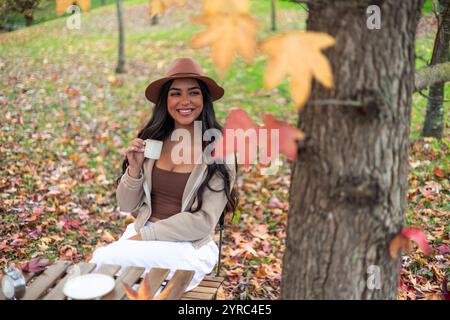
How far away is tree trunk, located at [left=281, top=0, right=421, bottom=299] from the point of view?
1.67 meters

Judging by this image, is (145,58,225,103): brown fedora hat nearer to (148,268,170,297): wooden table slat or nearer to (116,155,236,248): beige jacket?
(116,155,236,248): beige jacket

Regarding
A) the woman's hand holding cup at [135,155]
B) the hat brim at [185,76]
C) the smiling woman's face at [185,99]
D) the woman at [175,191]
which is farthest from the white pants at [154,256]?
the hat brim at [185,76]

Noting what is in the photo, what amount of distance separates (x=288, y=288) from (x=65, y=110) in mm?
6666

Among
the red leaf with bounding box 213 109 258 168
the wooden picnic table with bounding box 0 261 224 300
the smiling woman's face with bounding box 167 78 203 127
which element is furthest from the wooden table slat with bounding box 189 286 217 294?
the red leaf with bounding box 213 109 258 168

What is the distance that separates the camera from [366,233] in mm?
1818

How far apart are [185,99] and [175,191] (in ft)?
2.00

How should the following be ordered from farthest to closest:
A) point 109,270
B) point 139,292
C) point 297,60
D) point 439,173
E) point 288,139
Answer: point 439,173 → point 109,270 → point 139,292 → point 288,139 → point 297,60

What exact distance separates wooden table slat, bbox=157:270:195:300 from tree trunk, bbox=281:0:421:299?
1.97 ft

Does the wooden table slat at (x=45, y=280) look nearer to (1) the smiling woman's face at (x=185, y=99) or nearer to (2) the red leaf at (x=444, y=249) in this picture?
(1) the smiling woman's face at (x=185, y=99)

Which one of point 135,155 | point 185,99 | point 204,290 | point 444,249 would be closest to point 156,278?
point 204,290

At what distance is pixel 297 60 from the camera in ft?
4.33

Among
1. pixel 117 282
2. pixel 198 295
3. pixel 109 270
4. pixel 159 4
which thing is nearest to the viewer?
pixel 159 4

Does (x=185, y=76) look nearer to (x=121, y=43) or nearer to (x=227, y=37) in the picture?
(x=227, y=37)
